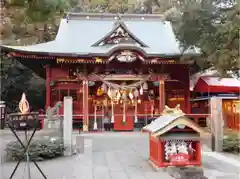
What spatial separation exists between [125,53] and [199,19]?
18.6 ft

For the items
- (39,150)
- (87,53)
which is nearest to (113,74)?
(87,53)

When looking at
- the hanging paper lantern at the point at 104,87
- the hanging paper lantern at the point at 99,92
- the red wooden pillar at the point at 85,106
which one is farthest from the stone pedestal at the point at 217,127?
the hanging paper lantern at the point at 99,92

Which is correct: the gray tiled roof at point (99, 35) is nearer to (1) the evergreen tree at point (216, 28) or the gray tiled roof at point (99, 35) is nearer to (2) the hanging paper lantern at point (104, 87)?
(2) the hanging paper lantern at point (104, 87)

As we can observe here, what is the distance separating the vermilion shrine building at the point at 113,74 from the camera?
52.2 ft

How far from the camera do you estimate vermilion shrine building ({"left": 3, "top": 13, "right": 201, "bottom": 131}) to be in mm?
15906

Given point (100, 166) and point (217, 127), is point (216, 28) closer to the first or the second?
point (217, 127)

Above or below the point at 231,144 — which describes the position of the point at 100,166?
below

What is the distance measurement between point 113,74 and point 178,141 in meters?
10.0

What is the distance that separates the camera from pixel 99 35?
61.3 feet

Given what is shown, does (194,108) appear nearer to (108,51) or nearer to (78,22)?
(108,51)

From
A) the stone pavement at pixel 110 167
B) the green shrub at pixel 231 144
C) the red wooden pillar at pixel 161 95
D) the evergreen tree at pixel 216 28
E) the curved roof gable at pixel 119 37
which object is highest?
the curved roof gable at pixel 119 37

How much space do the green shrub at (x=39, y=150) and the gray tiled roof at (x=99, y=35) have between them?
7391mm

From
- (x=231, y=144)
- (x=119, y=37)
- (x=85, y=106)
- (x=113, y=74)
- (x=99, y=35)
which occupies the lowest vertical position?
(x=231, y=144)

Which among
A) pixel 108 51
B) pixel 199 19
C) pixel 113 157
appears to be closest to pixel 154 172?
pixel 113 157
